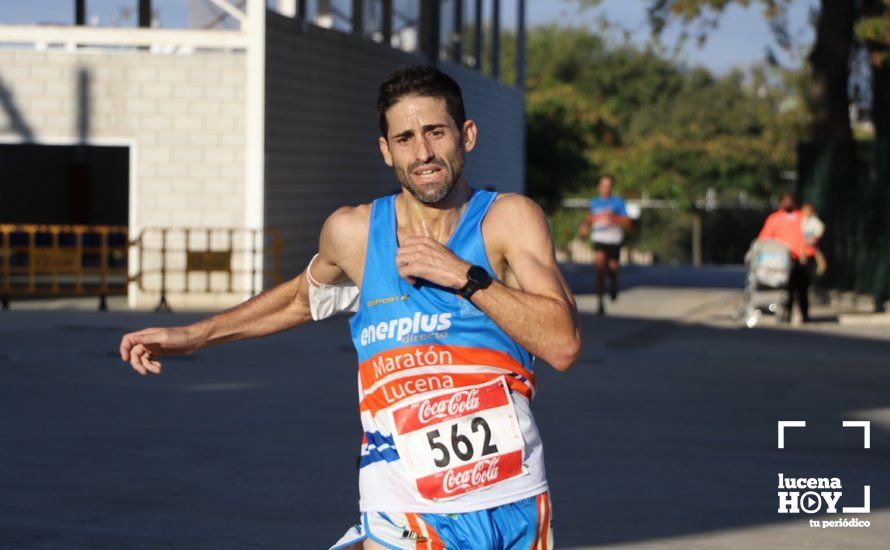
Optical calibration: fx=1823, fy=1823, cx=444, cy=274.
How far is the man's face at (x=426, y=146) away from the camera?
453 centimetres

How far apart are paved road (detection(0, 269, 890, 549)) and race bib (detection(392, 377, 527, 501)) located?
3.78 m

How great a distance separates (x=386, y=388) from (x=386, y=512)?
1.04 feet

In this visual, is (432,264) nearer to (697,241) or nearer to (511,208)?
(511,208)

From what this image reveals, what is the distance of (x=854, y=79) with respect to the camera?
3522 centimetres

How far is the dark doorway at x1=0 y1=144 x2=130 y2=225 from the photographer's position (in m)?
38.8

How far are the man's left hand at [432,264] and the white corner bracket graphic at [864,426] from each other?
325 inches

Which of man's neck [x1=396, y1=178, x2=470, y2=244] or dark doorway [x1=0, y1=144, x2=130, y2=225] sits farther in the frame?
dark doorway [x1=0, y1=144, x2=130, y2=225]

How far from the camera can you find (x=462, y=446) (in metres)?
4.58

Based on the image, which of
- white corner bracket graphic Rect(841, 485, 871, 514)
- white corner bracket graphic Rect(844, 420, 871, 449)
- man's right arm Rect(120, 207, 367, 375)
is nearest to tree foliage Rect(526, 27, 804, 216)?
white corner bracket graphic Rect(844, 420, 871, 449)

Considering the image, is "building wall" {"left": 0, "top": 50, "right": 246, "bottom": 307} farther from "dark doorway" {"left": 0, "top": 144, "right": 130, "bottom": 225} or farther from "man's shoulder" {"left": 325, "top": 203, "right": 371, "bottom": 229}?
"man's shoulder" {"left": 325, "top": 203, "right": 371, "bottom": 229}

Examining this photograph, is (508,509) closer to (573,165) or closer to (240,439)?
(240,439)

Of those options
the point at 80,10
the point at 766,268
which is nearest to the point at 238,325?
the point at 766,268

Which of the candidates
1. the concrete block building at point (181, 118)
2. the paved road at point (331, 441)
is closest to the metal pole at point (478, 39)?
the concrete block building at point (181, 118)

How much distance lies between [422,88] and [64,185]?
3783cm
